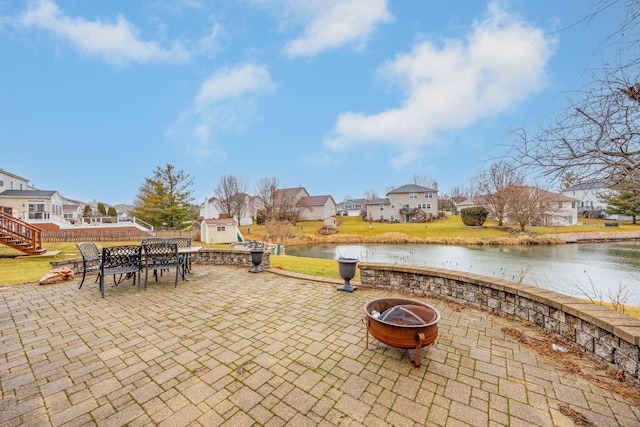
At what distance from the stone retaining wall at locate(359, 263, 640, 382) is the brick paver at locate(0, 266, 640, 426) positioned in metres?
0.31

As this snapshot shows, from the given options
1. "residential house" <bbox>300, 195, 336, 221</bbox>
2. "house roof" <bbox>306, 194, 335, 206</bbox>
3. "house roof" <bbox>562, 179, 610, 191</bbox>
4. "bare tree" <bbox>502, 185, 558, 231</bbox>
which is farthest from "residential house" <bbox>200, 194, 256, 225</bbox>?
"house roof" <bbox>562, 179, 610, 191</bbox>

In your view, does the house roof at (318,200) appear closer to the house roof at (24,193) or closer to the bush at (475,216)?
the bush at (475,216)

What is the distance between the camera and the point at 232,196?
38969mm

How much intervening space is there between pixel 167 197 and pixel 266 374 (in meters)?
25.9

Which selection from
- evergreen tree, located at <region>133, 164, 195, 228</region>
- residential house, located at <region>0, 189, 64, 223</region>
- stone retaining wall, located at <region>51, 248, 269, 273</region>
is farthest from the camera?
evergreen tree, located at <region>133, 164, 195, 228</region>

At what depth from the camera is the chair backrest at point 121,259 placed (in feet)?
16.2

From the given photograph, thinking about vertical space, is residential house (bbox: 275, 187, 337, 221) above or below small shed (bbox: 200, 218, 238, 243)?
above

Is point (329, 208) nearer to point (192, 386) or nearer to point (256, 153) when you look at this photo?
point (256, 153)

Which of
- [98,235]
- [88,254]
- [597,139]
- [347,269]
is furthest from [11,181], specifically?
[597,139]

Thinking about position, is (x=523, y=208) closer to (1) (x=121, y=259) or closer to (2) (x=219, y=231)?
(2) (x=219, y=231)

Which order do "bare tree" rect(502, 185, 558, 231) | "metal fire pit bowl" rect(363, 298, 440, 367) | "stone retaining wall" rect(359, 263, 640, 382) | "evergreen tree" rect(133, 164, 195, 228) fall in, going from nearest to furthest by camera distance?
"stone retaining wall" rect(359, 263, 640, 382)
"metal fire pit bowl" rect(363, 298, 440, 367)
"evergreen tree" rect(133, 164, 195, 228)
"bare tree" rect(502, 185, 558, 231)

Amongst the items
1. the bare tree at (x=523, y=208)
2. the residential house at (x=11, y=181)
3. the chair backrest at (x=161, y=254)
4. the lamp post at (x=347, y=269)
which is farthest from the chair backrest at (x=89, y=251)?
the residential house at (x=11, y=181)

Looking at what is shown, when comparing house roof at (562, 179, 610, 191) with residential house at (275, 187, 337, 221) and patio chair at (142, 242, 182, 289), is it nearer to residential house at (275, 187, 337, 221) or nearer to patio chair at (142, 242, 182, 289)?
patio chair at (142, 242, 182, 289)

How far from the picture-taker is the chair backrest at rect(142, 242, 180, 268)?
540 cm
